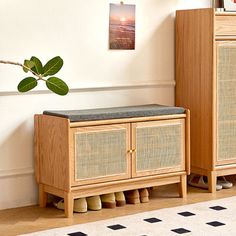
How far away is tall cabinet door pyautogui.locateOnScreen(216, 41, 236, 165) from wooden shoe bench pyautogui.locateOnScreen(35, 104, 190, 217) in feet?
1.02

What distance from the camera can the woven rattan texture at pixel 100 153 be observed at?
4.51 m

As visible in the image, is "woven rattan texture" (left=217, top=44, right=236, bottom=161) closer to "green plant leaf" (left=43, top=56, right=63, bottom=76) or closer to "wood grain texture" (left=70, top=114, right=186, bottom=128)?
"wood grain texture" (left=70, top=114, right=186, bottom=128)

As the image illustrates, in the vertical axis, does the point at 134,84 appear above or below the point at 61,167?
above

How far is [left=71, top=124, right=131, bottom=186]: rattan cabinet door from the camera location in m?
4.49

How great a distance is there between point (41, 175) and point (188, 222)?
3.54 feet

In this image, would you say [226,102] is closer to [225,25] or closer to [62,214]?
[225,25]

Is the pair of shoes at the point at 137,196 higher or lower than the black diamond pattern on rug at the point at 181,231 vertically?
higher

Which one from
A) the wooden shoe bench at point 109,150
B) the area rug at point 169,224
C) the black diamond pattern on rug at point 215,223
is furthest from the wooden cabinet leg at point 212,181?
the black diamond pattern on rug at point 215,223

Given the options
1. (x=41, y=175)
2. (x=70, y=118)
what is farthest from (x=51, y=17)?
(x=41, y=175)

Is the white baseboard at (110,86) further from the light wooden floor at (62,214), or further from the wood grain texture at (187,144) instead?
the light wooden floor at (62,214)

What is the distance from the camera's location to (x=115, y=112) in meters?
4.64

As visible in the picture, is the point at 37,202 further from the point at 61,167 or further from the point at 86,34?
the point at 86,34

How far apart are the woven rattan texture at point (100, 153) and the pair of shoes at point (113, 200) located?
0.58 feet

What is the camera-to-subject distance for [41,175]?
474 cm
